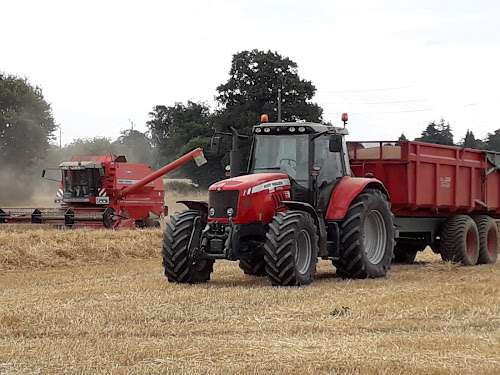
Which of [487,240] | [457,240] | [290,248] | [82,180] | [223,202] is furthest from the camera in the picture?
[82,180]

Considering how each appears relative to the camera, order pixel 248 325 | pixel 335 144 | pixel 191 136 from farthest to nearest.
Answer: pixel 191 136
pixel 335 144
pixel 248 325

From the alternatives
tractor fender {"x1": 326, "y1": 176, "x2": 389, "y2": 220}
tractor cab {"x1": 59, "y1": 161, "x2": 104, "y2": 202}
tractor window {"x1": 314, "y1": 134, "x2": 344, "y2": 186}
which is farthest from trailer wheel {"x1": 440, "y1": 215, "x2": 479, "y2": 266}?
tractor cab {"x1": 59, "y1": 161, "x2": 104, "y2": 202}

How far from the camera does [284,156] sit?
13.1 meters

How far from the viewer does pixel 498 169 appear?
59.9 feet

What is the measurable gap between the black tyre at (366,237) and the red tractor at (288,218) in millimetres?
15

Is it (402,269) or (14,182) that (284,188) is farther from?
(14,182)

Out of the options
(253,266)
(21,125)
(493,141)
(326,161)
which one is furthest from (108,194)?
(493,141)

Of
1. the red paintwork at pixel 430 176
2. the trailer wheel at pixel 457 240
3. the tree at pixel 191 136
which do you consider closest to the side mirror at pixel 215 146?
the red paintwork at pixel 430 176

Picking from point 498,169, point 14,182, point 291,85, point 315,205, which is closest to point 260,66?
point 291,85

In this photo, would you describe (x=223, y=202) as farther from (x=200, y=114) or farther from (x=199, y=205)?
(x=200, y=114)

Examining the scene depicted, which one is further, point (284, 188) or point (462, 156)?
point (462, 156)

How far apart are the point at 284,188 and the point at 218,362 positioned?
611cm

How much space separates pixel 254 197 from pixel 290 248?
91 cm

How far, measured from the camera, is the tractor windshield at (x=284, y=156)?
512 inches
